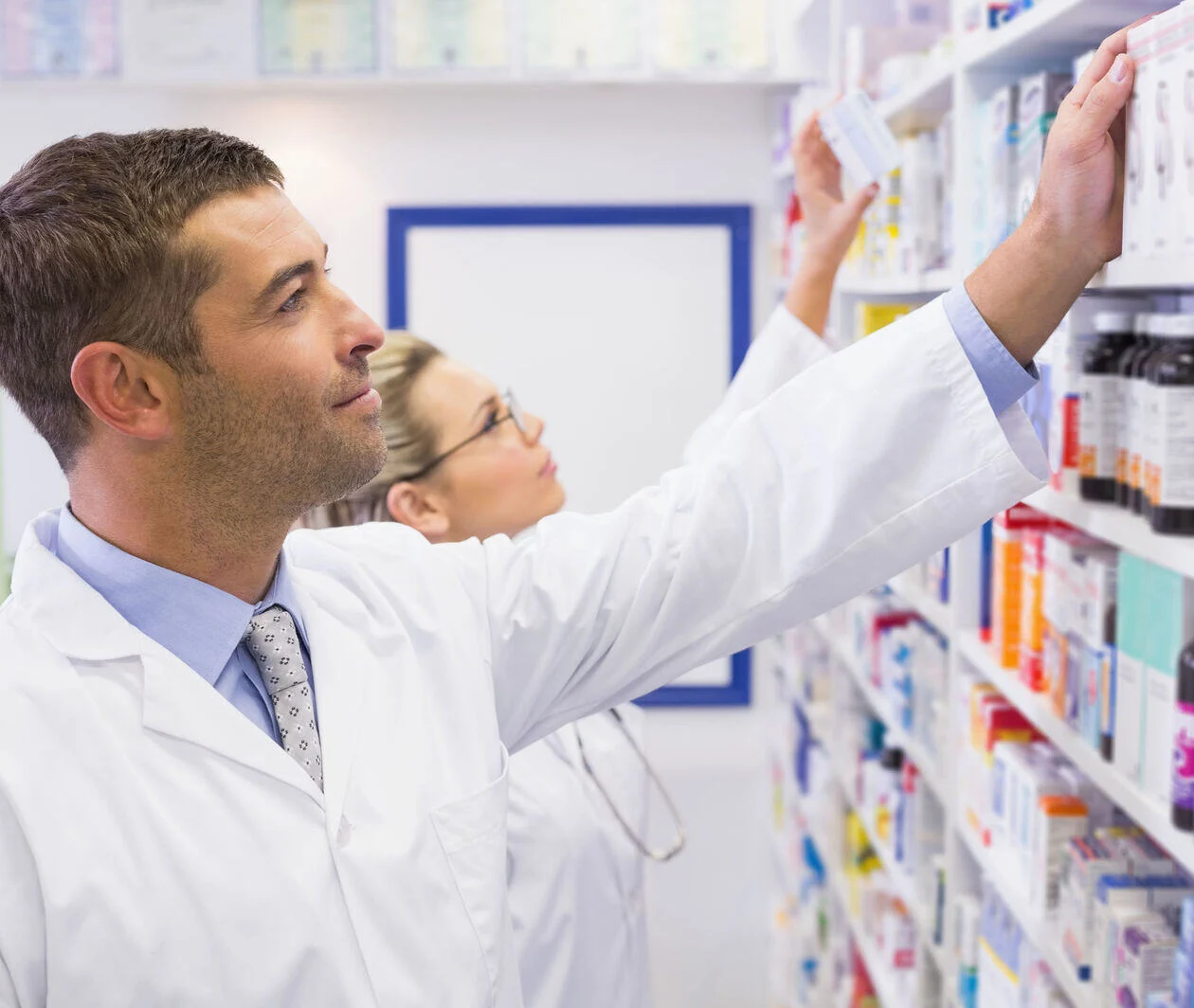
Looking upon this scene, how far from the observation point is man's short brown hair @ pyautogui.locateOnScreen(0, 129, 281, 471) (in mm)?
1173

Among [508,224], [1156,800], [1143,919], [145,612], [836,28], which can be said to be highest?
[836,28]

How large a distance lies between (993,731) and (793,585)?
0.74 meters

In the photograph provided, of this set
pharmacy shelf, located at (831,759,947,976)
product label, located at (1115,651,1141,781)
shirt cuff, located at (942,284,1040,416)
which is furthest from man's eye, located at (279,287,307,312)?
pharmacy shelf, located at (831,759,947,976)

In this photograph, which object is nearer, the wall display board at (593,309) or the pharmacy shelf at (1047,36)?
the pharmacy shelf at (1047,36)

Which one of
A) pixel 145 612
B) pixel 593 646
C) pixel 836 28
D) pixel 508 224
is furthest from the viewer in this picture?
pixel 508 224

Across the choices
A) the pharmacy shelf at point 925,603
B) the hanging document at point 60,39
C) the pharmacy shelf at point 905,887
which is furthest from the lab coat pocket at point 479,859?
the hanging document at point 60,39

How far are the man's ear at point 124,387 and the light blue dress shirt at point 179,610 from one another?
0.39ft

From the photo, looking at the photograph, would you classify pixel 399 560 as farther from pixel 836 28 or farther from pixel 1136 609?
A: pixel 836 28

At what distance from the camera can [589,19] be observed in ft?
13.4

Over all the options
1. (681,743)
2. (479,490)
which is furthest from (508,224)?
(479,490)

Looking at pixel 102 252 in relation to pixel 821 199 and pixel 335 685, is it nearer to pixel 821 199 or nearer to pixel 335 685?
pixel 335 685

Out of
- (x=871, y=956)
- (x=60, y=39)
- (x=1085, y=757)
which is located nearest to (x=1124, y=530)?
(x=1085, y=757)

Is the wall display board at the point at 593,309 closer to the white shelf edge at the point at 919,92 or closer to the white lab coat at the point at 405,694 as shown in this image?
the white shelf edge at the point at 919,92

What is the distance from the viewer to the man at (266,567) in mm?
1101
